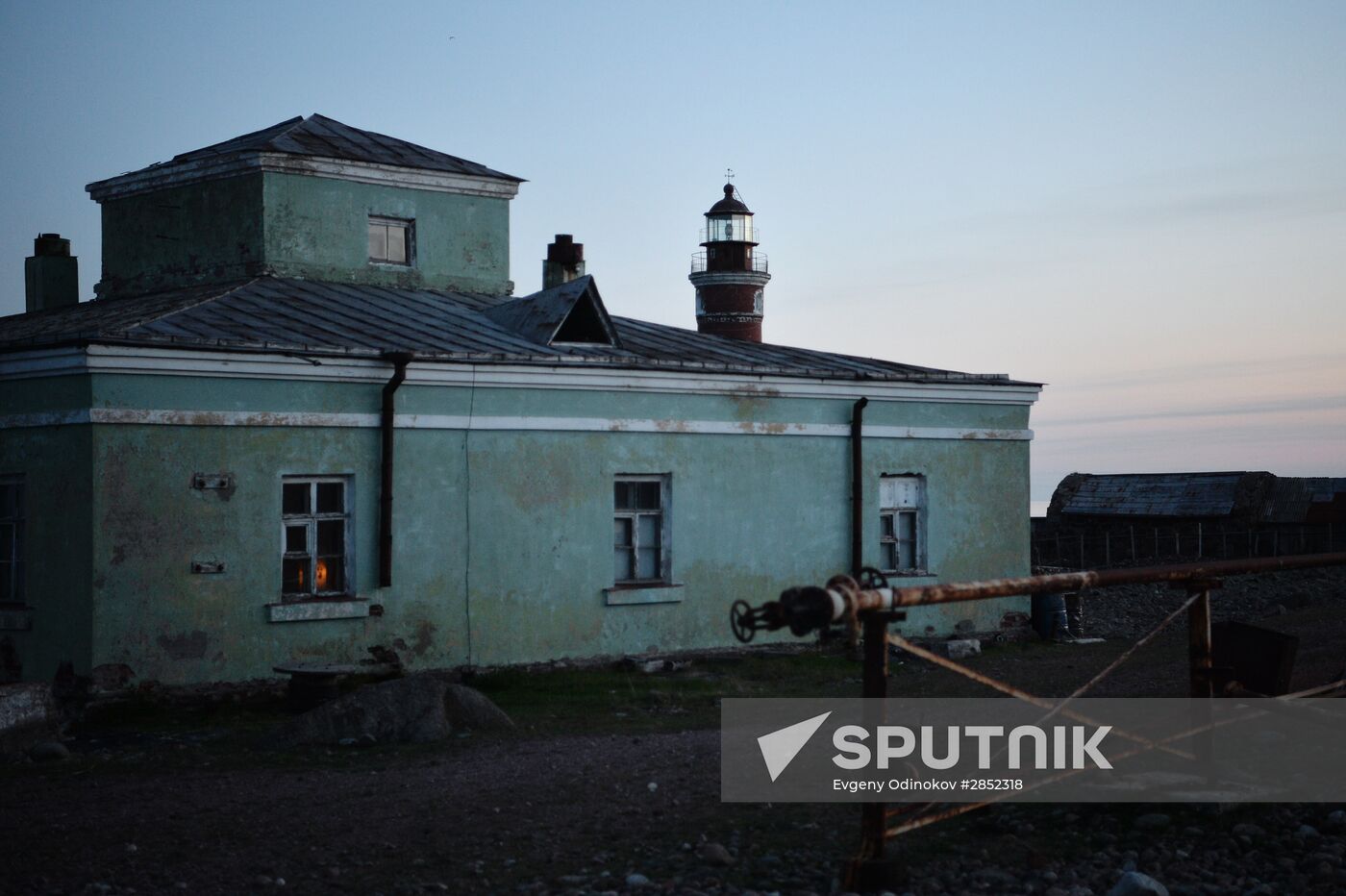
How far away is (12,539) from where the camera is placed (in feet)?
43.5

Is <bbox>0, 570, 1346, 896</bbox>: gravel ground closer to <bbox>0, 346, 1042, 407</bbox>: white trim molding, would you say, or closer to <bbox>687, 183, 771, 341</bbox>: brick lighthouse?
<bbox>0, 346, 1042, 407</bbox>: white trim molding

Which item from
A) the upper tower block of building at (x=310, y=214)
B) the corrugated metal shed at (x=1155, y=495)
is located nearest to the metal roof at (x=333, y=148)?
the upper tower block of building at (x=310, y=214)

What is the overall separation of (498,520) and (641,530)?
187 cm

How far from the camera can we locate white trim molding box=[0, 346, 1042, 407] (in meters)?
12.5

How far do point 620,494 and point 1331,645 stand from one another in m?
9.02

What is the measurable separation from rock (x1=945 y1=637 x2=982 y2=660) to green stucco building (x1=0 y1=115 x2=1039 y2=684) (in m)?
0.57

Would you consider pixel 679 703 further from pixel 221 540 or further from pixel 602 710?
pixel 221 540

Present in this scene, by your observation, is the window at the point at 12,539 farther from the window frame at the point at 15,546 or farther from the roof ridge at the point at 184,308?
the roof ridge at the point at 184,308

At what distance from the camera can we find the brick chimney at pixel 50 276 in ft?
64.2

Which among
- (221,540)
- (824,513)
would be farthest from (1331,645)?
(221,540)

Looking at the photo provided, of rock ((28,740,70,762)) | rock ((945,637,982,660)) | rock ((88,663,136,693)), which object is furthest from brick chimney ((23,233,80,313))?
rock ((945,637,982,660))

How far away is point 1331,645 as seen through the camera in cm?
1745

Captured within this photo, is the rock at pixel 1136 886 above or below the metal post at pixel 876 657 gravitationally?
below

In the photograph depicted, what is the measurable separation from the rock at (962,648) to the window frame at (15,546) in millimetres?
9922
